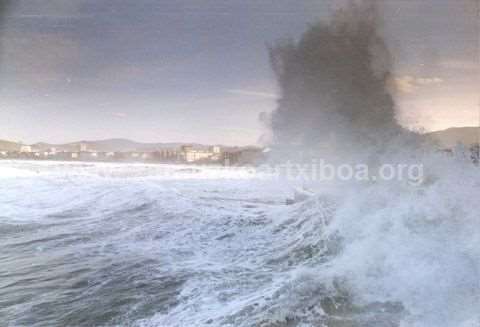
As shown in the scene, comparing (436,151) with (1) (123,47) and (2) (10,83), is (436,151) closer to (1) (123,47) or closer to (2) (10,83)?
(1) (123,47)

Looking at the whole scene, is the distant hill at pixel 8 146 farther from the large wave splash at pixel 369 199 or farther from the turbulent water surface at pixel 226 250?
the large wave splash at pixel 369 199

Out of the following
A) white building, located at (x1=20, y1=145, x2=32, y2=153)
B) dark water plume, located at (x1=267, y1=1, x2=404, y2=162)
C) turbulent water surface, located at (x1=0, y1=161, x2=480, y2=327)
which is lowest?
turbulent water surface, located at (x1=0, y1=161, x2=480, y2=327)

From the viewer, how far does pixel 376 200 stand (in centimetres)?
207

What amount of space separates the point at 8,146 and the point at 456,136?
11.6 ft

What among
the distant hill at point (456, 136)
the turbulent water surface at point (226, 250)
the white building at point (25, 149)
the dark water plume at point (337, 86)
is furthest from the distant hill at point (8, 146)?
the distant hill at point (456, 136)

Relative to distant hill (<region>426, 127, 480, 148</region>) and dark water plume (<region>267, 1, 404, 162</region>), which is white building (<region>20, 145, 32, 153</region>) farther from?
distant hill (<region>426, 127, 480, 148</region>)

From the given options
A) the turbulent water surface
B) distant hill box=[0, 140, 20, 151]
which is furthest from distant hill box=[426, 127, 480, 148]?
distant hill box=[0, 140, 20, 151]

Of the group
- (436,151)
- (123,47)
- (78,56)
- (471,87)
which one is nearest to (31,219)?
(78,56)

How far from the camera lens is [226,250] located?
226 centimetres

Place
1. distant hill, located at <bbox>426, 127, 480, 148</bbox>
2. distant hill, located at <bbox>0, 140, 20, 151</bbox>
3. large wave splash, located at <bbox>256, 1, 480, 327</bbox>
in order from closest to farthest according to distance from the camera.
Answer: large wave splash, located at <bbox>256, 1, 480, 327</bbox>, distant hill, located at <bbox>426, 127, 480, 148</bbox>, distant hill, located at <bbox>0, 140, 20, 151</bbox>

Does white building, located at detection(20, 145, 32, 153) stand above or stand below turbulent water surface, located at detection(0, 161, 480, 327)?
above

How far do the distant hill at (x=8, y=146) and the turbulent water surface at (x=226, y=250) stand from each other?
0.14 m

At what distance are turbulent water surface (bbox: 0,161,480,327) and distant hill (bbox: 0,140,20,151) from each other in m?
0.14

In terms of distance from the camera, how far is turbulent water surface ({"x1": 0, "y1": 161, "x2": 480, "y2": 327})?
1536 millimetres
